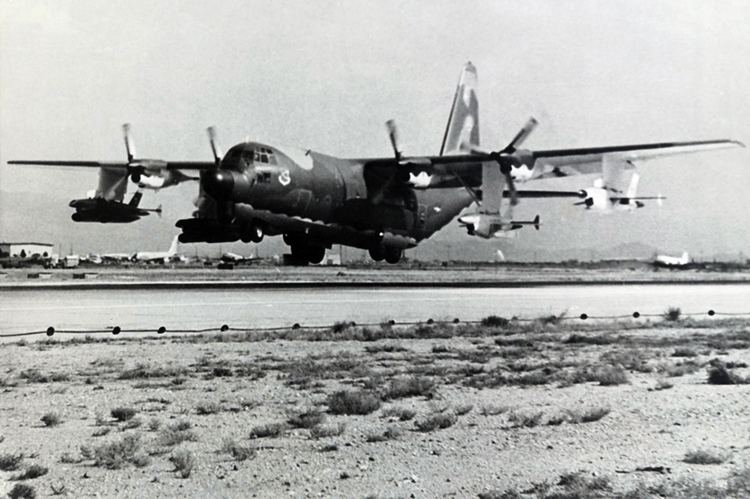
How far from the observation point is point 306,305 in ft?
102

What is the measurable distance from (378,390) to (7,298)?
1006 inches

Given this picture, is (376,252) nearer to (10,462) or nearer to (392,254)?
(392,254)

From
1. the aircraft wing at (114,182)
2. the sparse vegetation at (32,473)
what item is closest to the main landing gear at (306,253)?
the aircraft wing at (114,182)

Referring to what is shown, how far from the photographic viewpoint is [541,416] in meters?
12.2

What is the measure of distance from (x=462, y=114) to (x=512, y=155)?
1297 cm

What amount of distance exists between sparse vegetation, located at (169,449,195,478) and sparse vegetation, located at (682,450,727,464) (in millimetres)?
6856

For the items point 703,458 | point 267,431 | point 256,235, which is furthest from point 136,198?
point 703,458

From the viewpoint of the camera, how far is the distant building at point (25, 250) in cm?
13375

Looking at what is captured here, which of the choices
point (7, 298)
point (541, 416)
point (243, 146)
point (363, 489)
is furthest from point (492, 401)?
point (7, 298)

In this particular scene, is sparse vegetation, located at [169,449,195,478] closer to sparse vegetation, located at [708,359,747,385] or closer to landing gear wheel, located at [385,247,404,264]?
sparse vegetation, located at [708,359,747,385]

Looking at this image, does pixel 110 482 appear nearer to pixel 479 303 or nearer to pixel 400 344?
pixel 400 344

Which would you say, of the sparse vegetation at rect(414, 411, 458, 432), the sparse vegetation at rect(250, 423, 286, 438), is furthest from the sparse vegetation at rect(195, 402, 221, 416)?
the sparse vegetation at rect(414, 411, 458, 432)

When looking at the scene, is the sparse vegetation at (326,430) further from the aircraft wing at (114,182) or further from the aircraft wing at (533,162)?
the aircraft wing at (114,182)

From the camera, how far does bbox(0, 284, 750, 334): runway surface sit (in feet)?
82.1
